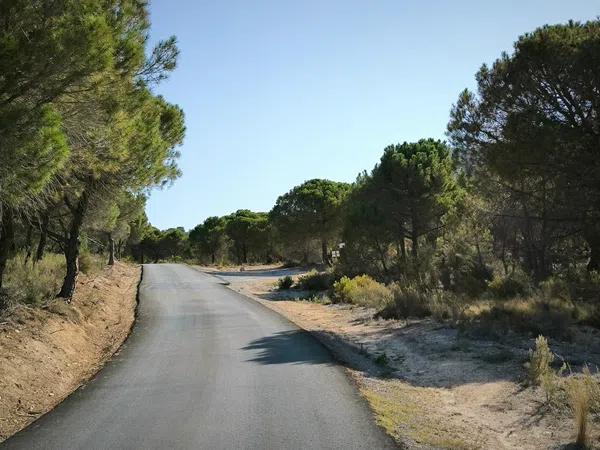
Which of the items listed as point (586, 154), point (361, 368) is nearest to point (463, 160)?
point (586, 154)

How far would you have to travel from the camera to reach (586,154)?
15.6 metres

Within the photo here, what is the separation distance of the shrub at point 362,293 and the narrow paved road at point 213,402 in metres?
8.35

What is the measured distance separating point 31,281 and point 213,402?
40.7 ft

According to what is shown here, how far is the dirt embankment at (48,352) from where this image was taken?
8609mm

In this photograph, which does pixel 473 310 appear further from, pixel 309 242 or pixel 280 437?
pixel 309 242

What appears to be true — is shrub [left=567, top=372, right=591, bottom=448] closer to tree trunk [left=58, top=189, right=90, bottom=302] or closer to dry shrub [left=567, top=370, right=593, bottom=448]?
dry shrub [left=567, top=370, right=593, bottom=448]

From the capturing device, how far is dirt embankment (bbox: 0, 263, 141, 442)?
28.2 feet

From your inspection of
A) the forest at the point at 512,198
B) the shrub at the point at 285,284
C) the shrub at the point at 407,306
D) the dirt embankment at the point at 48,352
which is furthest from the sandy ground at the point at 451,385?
the shrub at the point at 285,284

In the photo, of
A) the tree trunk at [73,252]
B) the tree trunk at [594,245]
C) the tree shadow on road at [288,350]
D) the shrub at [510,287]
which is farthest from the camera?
the shrub at [510,287]

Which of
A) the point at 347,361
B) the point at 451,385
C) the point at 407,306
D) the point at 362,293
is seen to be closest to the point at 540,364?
the point at 451,385

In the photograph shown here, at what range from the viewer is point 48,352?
11.5 metres

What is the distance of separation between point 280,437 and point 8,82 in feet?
17.6


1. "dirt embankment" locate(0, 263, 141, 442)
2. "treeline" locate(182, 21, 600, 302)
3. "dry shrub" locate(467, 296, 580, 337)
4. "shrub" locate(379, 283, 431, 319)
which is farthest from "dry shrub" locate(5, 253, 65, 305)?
"treeline" locate(182, 21, 600, 302)

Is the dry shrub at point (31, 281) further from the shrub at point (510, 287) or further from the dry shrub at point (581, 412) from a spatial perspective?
the shrub at point (510, 287)
